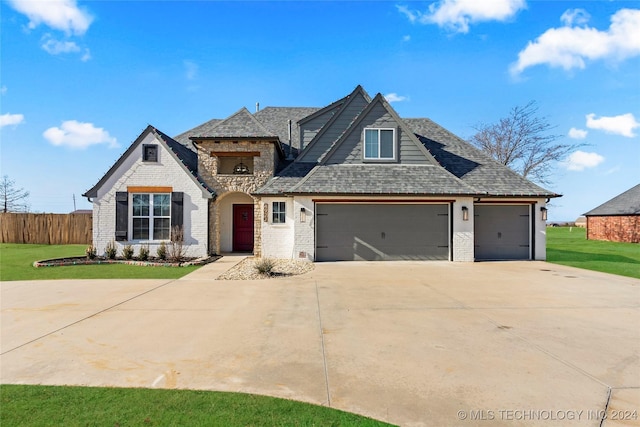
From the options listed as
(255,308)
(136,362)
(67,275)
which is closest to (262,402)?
(136,362)

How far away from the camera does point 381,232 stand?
1385 centimetres

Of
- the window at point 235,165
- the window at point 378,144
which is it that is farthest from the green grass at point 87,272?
the window at point 378,144

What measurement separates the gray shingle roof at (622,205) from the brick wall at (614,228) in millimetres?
375

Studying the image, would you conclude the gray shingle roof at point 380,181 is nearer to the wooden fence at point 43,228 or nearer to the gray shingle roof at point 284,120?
the gray shingle roof at point 284,120

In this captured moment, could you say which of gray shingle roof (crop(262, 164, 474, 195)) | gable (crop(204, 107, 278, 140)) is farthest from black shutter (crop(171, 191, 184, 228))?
gray shingle roof (crop(262, 164, 474, 195))

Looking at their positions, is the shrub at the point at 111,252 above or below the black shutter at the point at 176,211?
below

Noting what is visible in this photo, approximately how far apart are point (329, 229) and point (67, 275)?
9.53m

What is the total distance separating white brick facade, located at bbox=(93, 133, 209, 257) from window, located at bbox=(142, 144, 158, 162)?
5.9 inches

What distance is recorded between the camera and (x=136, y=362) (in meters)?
3.99

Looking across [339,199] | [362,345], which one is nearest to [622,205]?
[339,199]

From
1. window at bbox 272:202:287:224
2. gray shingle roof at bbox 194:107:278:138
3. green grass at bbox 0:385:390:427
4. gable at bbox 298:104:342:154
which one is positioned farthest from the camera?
gable at bbox 298:104:342:154

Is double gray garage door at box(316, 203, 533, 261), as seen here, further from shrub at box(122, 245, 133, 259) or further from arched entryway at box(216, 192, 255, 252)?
shrub at box(122, 245, 133, 259)

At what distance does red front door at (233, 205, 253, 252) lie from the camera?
53.9 feet

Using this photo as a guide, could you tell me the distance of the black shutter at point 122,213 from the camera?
1399 centimetres
